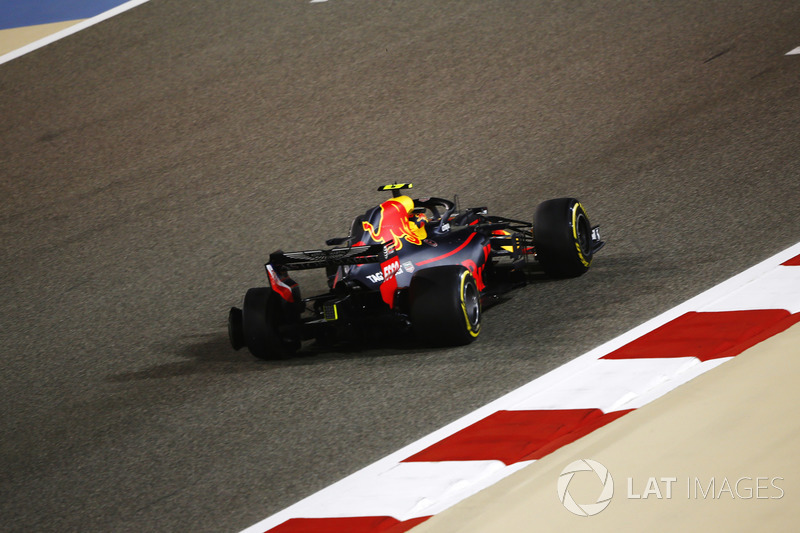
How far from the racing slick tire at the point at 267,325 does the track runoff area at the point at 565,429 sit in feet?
5.82

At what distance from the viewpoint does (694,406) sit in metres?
3.97

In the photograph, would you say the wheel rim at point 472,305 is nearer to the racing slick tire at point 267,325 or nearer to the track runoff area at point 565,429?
the track runoff area at point 565,429

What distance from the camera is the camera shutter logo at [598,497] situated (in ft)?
10.9

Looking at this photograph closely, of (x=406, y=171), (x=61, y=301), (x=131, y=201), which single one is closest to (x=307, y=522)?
(x=61, y=301)

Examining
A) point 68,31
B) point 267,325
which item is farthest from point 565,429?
point 68,31

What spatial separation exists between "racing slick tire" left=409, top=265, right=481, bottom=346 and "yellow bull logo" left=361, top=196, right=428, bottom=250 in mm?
566

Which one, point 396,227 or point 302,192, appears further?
point 302,192

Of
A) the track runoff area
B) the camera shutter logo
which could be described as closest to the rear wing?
the track runoff area

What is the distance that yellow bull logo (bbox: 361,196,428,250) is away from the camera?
20.5 feet

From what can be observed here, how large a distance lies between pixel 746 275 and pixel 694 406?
7.94ft

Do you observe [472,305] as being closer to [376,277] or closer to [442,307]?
[442,307]

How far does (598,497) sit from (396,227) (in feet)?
10.7

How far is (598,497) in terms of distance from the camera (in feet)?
11.0

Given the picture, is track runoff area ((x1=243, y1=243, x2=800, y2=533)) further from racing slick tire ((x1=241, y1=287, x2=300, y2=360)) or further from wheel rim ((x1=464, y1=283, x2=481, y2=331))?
racing slick tire ((x1=241, y1=287, x2=300, y2=360))
